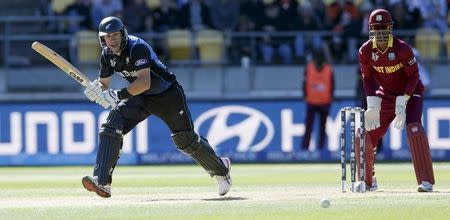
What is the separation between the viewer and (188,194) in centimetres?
1162

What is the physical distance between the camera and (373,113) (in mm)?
11602

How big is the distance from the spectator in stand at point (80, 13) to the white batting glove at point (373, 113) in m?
11.5

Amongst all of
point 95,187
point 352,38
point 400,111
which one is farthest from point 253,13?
point 95,187

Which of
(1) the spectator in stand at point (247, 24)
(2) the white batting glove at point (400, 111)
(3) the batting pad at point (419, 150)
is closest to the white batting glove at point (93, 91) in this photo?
(2) the white batting glove at point (400, 111)

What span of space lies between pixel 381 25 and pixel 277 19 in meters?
11.0

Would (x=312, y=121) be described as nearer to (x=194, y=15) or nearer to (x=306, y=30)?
(x=306, y=30)

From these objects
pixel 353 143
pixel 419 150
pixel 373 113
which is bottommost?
pixel 419 150

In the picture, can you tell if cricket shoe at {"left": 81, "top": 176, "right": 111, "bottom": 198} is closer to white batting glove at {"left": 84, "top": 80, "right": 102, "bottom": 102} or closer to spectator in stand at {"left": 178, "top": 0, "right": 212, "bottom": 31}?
white batting glove at {"left": 84, "top": 80, "right": 102, "bottom": 102}

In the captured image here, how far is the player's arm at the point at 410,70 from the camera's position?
37.3 ft

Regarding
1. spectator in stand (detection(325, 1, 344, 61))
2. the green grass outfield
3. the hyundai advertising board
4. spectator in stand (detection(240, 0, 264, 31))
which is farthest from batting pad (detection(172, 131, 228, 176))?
spectator in stand (detection(240, 0, 264, 31))

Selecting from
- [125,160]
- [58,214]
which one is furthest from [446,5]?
[58,214]

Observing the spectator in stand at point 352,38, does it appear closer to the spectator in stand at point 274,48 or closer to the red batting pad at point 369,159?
the spectator in stand at point 274,48

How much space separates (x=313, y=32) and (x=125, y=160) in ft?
15.3

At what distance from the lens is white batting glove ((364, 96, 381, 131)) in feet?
38.0
